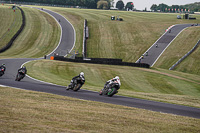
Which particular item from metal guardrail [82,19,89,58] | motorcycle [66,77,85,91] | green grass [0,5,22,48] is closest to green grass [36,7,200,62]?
metal guardrail [82,19,89,58]

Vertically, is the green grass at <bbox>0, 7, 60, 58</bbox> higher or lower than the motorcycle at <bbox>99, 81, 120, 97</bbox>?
lower

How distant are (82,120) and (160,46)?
2527 inches

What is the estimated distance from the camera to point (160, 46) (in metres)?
72.7

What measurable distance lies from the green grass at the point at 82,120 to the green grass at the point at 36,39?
4800 cm

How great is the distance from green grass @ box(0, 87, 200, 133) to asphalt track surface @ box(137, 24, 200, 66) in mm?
47521

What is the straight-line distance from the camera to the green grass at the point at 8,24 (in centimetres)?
7310

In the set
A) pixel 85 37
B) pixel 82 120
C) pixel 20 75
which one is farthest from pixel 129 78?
pixel 85 37

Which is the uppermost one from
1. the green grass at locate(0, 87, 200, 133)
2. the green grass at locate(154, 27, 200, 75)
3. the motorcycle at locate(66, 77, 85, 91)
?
the green grass at locate(0, 87, 200, 133)

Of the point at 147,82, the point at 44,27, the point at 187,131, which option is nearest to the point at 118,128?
the point at 187,131

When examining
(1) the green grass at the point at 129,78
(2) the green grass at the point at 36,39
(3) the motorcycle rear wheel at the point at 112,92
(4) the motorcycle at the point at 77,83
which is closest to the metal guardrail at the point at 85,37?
(2) the green grass at the point at 36,39

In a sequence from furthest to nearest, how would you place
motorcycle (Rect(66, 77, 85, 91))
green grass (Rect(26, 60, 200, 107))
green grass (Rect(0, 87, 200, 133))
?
1. green grass (Rect(26, 60, 200, 107))
2. motorcycle (Rect(66, 77, 85, 91))
3. green grass (Rect(0, 87, 200, 133))

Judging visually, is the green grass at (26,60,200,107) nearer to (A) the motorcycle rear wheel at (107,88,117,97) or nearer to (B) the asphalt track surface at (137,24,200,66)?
(A) the motorcycle rear wheel at (107,88,117,97)

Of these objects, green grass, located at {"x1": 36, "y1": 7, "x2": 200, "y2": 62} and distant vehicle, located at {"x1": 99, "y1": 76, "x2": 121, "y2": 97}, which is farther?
green grass, located at {"x1": 36, "y1": 7, "x2": 200, "y2": 62}

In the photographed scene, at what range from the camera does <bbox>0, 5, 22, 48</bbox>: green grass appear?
73100 millimetres
